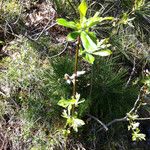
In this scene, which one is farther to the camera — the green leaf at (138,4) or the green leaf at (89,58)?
the green leaf at (138,4)

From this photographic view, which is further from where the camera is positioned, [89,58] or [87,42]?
[89,58]

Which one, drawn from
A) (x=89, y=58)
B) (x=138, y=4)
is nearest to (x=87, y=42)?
(x=89, y=58)

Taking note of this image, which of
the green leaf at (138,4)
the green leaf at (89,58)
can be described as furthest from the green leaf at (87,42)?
the green leaf at (138,4)

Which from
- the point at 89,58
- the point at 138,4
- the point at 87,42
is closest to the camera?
the point at 87,42

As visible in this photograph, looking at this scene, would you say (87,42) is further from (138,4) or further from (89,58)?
(138,4)

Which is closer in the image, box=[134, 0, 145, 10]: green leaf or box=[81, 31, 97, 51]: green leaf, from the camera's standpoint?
box=[81, 31, 97, 51]: green leaf

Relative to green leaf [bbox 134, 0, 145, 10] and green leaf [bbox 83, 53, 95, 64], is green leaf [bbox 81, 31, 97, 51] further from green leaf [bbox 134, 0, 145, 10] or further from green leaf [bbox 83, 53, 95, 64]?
green leaf [bbox 134, 0, 145, 10]

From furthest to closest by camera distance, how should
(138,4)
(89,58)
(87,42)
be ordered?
1. (138,4)
2. (89,58)
3. (87,42)

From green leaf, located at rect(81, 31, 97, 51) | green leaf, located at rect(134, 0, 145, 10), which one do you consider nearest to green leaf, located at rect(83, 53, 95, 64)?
green leaf, located at rect(81, 31, 97, 51)

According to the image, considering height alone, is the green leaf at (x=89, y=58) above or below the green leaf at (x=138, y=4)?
below

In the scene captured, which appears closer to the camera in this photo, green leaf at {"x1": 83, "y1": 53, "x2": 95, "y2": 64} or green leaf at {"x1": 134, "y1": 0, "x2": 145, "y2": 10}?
green leaf at {"x1": 83, "y1": 53, "x2": 95, "y2": 64}

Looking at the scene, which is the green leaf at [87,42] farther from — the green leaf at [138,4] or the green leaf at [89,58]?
the green leaf at [138,4]

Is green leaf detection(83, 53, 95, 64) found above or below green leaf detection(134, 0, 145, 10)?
below
